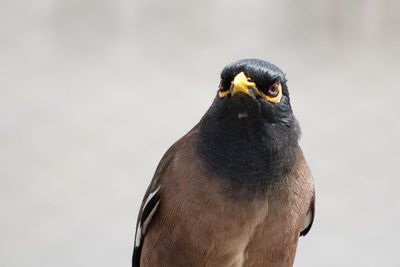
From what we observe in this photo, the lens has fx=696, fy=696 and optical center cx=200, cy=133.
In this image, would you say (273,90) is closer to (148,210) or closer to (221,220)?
(221,220)

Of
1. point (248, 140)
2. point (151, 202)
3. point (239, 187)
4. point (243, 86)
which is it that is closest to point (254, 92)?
point (243, 86)

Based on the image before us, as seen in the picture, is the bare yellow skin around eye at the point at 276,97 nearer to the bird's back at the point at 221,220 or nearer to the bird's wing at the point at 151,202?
the bird's back at the point at 221,220

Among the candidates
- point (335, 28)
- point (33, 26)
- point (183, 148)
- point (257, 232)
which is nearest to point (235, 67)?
point (183, 148)

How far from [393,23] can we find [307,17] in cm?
134

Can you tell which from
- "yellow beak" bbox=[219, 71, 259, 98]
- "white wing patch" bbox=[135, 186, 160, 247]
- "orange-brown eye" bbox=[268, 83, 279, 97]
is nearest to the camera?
"yellow beak" bbox=[219, 71, 259, 98]

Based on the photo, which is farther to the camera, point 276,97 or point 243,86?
point 276,97

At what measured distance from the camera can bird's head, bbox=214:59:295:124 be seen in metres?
2.84

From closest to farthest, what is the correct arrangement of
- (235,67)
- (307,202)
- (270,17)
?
(235,67) → (307,202) → (270,17)

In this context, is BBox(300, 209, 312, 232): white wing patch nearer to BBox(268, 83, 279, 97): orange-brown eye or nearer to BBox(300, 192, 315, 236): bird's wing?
BBox(300, 192, 315, 236): bird's wing

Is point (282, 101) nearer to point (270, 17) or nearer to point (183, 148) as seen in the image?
point (183, 148)

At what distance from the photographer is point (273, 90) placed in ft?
9.61

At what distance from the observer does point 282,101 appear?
2.99 meters

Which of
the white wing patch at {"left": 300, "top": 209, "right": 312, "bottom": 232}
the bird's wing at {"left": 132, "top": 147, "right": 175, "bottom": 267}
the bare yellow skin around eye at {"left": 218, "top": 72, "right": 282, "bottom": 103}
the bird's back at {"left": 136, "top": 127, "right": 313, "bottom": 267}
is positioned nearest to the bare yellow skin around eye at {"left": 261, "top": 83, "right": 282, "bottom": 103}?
the bare yellow skin around eye at {"left": 218, "top": 72, "right": 282, "bottom": 103}

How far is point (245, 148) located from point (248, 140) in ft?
0.12
